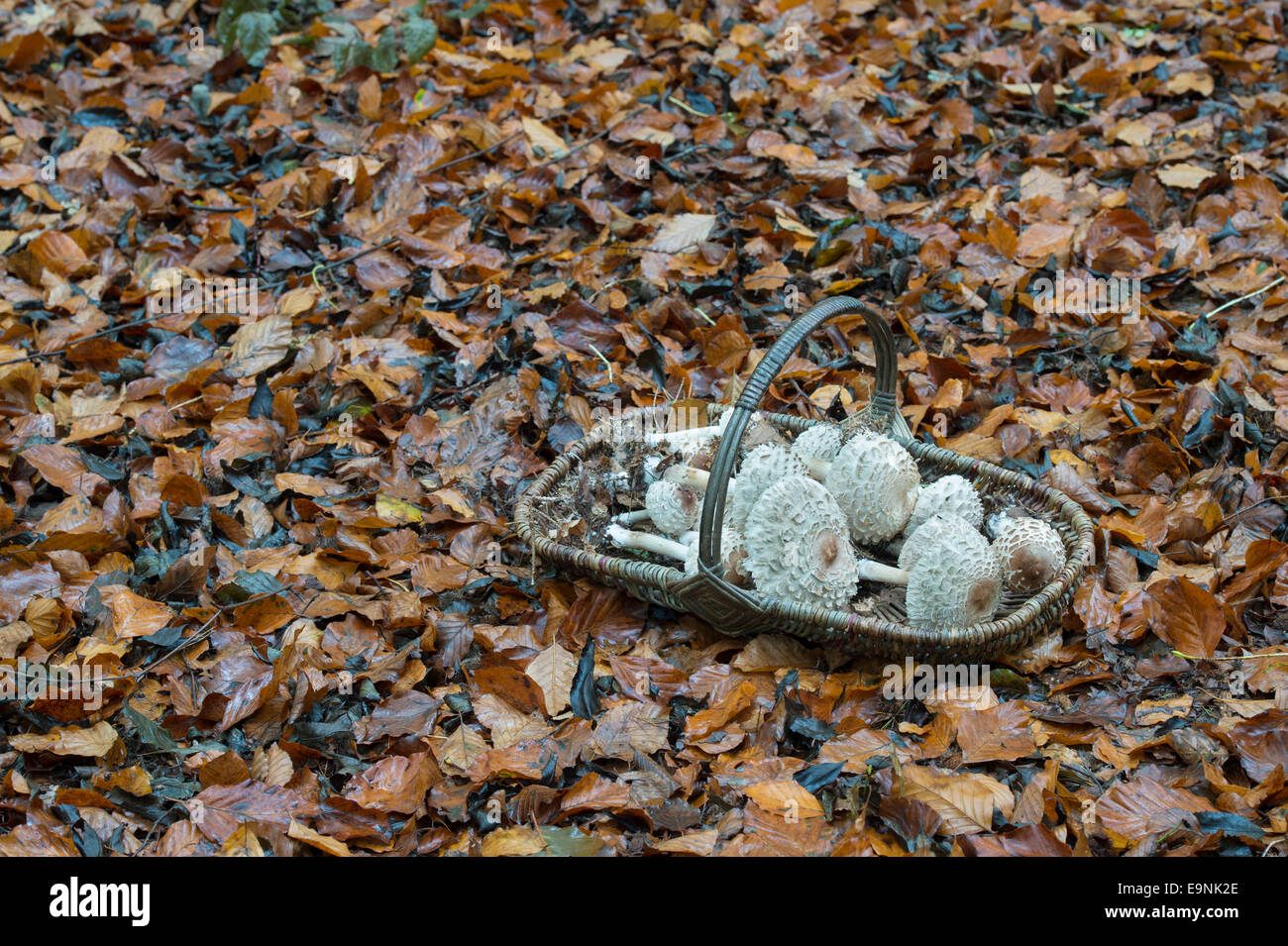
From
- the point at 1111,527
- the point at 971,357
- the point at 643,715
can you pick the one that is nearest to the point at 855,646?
the point at 643,715

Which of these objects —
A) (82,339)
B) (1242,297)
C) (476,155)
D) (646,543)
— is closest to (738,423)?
(646,543)

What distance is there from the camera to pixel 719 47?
18.3 ft

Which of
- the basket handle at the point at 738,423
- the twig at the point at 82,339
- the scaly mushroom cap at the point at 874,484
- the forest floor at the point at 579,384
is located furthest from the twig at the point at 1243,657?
the twig at the point at 82,339

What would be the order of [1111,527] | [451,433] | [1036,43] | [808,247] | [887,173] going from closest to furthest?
[1111,527] < [451,433] < [808,247] < [887,173] < [1036,43]

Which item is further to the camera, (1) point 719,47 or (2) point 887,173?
(1) point 719,47

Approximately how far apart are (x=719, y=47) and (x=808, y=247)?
190 cm

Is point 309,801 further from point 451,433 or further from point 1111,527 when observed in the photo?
point 1111,527

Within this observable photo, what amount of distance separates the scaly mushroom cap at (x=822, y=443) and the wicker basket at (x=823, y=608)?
100 millimetres

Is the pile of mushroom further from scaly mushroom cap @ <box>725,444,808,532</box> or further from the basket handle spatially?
the basket handle

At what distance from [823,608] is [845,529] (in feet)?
0.79

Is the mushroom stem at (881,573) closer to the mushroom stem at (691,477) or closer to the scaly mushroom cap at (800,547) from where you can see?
the scaly mushroom cap at (800,547)

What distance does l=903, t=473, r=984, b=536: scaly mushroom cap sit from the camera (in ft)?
9.12

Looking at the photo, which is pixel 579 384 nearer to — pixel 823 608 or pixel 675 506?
pixel 675 506

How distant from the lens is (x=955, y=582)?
2.49 m
